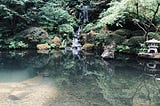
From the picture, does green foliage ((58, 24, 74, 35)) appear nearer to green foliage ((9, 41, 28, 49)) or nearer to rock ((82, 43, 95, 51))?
rock ((82, 43, 95, 51))

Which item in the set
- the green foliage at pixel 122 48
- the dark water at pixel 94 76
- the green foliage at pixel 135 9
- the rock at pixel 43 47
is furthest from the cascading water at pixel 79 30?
the green foliage at pixel 135 9

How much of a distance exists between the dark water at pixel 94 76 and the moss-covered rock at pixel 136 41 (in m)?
1.49

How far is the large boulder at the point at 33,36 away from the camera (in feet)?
82.9

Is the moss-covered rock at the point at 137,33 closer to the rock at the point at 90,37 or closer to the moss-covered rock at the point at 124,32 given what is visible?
the moss-covered rock at the point at 124,32

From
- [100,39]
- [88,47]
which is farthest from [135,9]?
[88,47]

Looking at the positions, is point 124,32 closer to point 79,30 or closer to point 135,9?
point 135,9

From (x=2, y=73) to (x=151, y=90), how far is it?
7.73 m

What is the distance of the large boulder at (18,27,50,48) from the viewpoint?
25.3 m

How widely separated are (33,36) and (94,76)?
12.5 m

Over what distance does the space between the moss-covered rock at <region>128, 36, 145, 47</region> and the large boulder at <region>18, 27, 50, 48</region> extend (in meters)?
8.37

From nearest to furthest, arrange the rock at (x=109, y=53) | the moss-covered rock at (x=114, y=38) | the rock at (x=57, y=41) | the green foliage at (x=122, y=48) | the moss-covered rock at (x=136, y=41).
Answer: the rock at (x=109, y=53) → the moss-covered rock at (x=136, y=41) → the green foliage at (x=122, y=48) → the moss-covered rock at (x=114, y=38) → the rock at (x=57, y=41)

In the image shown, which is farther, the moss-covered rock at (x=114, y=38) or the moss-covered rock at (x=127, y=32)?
the moss-covered rock at (x=127, y=32)

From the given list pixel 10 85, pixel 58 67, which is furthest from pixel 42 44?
pixel 10 85

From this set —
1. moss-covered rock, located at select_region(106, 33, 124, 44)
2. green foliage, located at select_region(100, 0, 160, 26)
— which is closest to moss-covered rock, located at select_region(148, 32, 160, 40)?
green foliage, located at select_region(100, 0, 160, 26)
